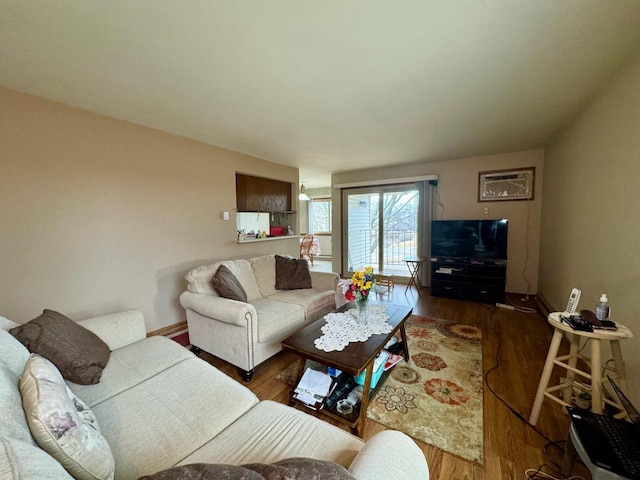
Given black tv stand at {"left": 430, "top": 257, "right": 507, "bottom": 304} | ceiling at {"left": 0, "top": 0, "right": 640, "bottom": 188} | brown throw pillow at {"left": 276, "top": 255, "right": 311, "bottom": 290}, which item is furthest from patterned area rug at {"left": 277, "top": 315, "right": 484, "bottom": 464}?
ceiling at {"left": 0, "top": 0, "right": 640, "bottom": 188}

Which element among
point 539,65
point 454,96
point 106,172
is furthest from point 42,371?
point 539,65

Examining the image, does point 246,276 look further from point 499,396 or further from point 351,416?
point 499,396

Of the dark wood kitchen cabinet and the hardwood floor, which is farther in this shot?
the dark wood kitchen cabinet

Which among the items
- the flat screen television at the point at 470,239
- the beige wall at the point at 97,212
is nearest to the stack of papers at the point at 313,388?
the beige wall at the point at 97,212

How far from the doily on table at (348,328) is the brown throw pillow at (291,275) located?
0.90 metres

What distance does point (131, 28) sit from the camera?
138 cm

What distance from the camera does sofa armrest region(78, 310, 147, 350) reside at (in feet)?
5.36

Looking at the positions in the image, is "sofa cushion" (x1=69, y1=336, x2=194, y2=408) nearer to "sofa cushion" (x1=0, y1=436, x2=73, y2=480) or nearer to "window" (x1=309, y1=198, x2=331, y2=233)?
"sofa cushion" (x1=0, y1=436, x2=73, y2=480)

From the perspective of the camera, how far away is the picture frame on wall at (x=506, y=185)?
3.97 metres

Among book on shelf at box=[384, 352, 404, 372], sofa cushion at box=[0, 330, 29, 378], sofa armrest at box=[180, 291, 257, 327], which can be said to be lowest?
book on shelf at box=[384, 352, 404, 372]

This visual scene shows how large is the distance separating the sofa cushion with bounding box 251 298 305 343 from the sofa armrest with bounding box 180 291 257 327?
0.18 meters

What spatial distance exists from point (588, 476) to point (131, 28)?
3.37 m

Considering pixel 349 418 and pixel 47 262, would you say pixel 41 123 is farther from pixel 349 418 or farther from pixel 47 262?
pixel 349 418

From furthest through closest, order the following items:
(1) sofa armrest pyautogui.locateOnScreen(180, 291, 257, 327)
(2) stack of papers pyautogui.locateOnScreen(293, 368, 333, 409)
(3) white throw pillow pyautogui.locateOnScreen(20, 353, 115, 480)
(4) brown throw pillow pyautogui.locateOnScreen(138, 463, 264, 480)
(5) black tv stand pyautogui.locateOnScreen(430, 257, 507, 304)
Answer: (5) black tv stand pyautogui.locateOnScreen(430, 257, 507, 304), (1) sofa armrest pyautogui.locateOnScreen(180, 291, 257, 327), (2) stack of papers pyautogui.locateOnScreen(293, 368, 333, 409), (3) white throw pillow pyautogui.locateOnScreen(20, 353, 115, 480), (4) brown throw pillow pyautogui.locateOnScreen(138, 463, 264, 480)
